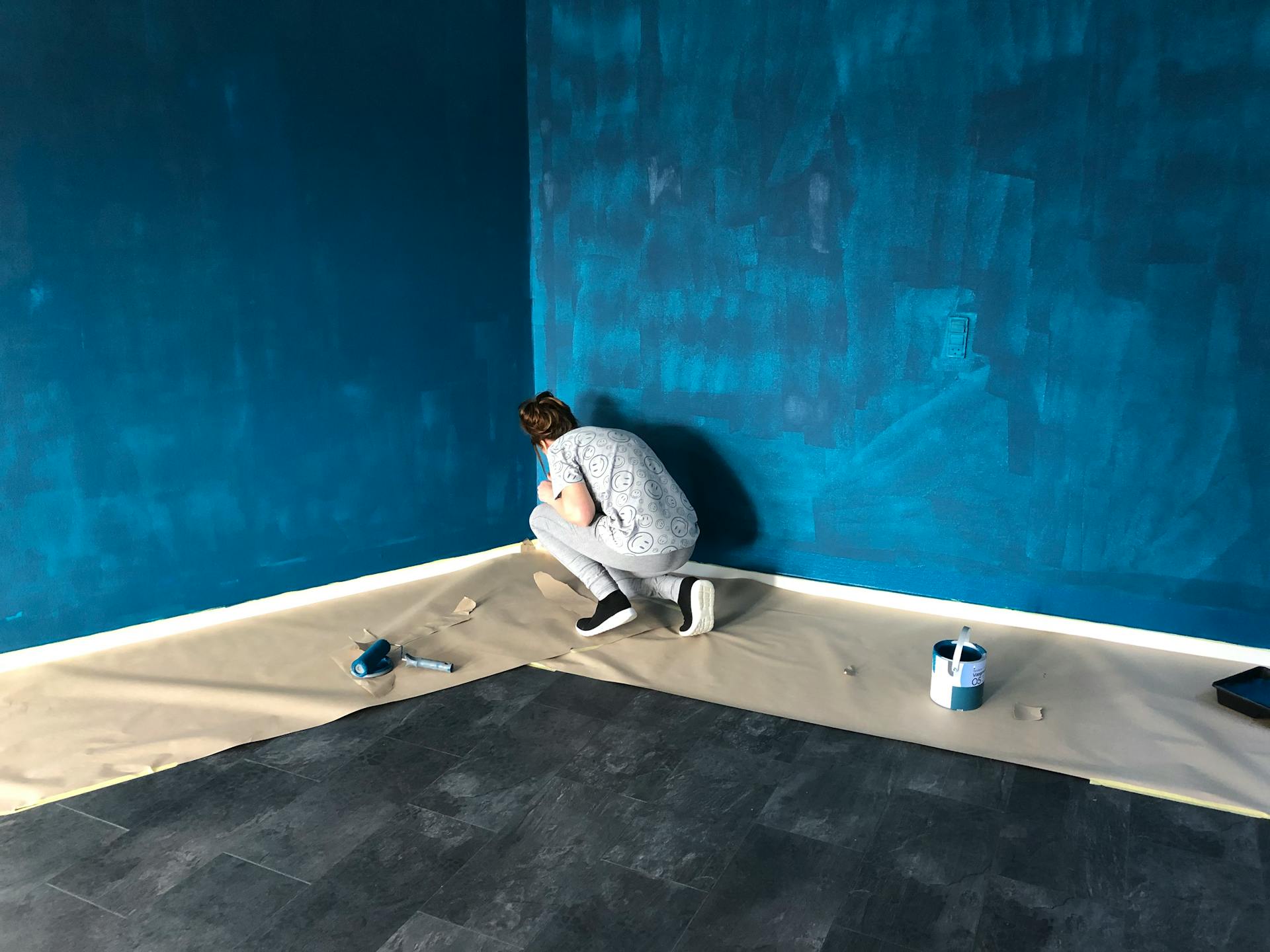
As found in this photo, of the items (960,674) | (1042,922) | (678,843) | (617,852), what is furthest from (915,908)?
(960,674)

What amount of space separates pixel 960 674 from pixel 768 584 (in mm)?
1133

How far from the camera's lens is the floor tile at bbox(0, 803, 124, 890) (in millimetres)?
2043

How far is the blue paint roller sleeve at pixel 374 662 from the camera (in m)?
2.88

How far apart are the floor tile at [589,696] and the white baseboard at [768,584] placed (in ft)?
3.42

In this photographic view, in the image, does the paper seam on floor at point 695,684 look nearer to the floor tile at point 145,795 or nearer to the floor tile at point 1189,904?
the floor tile at point 145,795

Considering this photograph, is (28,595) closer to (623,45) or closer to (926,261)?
(623,45)

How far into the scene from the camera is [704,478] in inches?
151

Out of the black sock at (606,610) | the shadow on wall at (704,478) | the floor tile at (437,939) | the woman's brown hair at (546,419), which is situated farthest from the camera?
the shadow on wall at (704,478)

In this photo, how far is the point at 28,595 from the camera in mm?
2928

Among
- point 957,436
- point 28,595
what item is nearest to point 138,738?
→ point 28,595

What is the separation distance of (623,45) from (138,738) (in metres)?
2.94

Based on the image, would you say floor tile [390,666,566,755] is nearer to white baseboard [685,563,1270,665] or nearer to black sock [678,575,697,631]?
black sock [678,575,697,631]

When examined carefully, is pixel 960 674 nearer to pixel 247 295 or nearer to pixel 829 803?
pixel 829 803

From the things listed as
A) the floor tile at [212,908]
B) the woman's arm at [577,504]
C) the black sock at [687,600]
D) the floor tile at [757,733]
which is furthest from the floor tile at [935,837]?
the woman's arm at [577,504]
